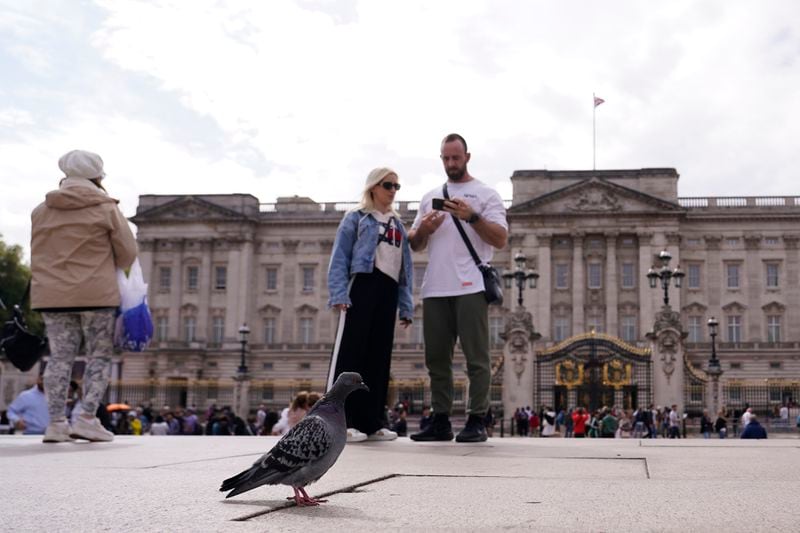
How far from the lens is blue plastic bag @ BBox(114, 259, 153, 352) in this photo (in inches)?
286

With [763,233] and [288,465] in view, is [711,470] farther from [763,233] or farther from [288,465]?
[763,233]

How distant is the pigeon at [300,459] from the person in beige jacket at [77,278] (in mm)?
3870

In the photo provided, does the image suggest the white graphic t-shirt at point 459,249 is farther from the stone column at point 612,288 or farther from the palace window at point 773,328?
the palace window at point 773,328

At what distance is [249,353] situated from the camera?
58062 mm

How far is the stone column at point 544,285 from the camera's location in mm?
54312

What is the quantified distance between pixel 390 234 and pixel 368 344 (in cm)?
87

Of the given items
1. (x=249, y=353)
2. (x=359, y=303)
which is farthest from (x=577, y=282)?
(x=359, y=303)

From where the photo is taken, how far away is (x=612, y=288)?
5438 cm

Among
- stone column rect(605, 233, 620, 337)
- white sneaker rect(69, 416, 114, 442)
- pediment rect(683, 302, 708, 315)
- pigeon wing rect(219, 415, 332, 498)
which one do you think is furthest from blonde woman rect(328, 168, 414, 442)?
pediment rect(683, 302, 708, 315)

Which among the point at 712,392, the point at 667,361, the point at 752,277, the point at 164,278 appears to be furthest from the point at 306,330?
the point at 667,361

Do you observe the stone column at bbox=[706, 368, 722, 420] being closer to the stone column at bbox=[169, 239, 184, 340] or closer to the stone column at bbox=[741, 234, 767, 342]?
the stone column at bbox=[741, 234, 767, 342]

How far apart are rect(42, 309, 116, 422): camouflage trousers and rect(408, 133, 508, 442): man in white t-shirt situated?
8.02 ft

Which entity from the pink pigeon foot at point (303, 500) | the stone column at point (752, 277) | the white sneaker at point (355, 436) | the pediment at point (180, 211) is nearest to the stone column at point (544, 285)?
the stone column at point (752, 277)

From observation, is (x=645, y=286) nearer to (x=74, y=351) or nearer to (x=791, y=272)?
(x=791, y=272)
